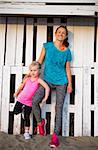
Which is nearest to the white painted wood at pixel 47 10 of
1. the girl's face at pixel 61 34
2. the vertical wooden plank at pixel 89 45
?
the girl's face at pixel 61 34

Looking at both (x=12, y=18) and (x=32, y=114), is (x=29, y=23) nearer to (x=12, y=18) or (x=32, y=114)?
(x=12, y=18)

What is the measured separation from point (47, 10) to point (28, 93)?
1462mm

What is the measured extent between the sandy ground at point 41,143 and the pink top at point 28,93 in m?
0.61

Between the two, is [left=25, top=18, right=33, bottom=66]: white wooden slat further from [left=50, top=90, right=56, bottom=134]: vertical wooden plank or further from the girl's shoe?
the girl's shoe

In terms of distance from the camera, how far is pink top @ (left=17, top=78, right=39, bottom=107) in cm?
618

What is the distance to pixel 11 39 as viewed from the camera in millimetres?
6711

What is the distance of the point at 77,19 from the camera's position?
262 inches

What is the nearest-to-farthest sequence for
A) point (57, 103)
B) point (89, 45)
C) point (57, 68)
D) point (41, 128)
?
1. point (41, 128)
2. point (57, 103)
3. point (57, 68)
4. point (89, 45)

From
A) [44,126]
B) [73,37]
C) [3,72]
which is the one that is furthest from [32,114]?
[73,37]

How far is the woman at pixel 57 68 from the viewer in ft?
20.1

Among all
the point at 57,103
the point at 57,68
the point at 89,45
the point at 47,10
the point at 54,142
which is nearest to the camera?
the point at 54,142

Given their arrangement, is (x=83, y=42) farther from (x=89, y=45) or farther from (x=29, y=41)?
(x=29, y=41)

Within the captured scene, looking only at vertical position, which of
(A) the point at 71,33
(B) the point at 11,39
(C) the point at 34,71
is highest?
(A) the point at 71,33

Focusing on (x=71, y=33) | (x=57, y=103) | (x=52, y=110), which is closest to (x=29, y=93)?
(x=57, y=103)
